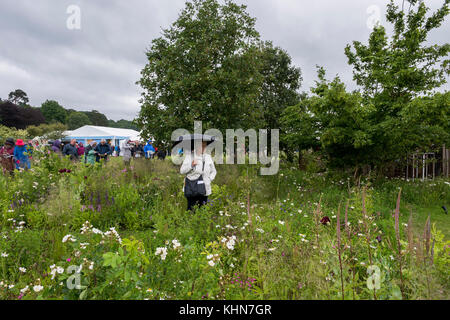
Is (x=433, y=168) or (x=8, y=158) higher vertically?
(x=8, y=158)

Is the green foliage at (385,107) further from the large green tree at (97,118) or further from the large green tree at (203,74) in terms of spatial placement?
the large green tree at (97,118)

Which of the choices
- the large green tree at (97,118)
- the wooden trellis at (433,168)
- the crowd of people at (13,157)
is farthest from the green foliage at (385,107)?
the large green tree at (97,118)

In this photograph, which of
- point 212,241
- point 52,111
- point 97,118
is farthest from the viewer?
point 97,118

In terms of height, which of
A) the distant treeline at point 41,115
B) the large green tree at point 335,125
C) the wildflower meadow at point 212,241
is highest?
the distant treeline at point 41,115

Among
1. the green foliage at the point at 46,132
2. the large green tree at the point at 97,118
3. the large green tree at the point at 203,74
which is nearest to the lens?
the large green tree at the point at 203,74

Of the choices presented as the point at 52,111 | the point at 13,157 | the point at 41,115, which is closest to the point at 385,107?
the point at 13,157

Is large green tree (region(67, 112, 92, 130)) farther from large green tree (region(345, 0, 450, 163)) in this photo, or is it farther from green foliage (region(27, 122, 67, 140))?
large green tree (region(345, 0, 450, 163))

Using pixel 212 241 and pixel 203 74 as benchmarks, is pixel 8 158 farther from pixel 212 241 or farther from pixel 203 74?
pixel 212 241

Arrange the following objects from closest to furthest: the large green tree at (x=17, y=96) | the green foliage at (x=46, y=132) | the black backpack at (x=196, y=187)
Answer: the black backpack at (x=196, y=187), the green foliage at (x=46, y=132), the large green tree at (x=17, y=96)

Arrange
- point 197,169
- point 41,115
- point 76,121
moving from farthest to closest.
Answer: point 76,121 < point 41,115 < point 197,169

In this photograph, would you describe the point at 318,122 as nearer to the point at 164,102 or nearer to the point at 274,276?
the point at 164,102

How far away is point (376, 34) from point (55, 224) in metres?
9.25

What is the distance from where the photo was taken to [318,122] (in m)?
7.36
